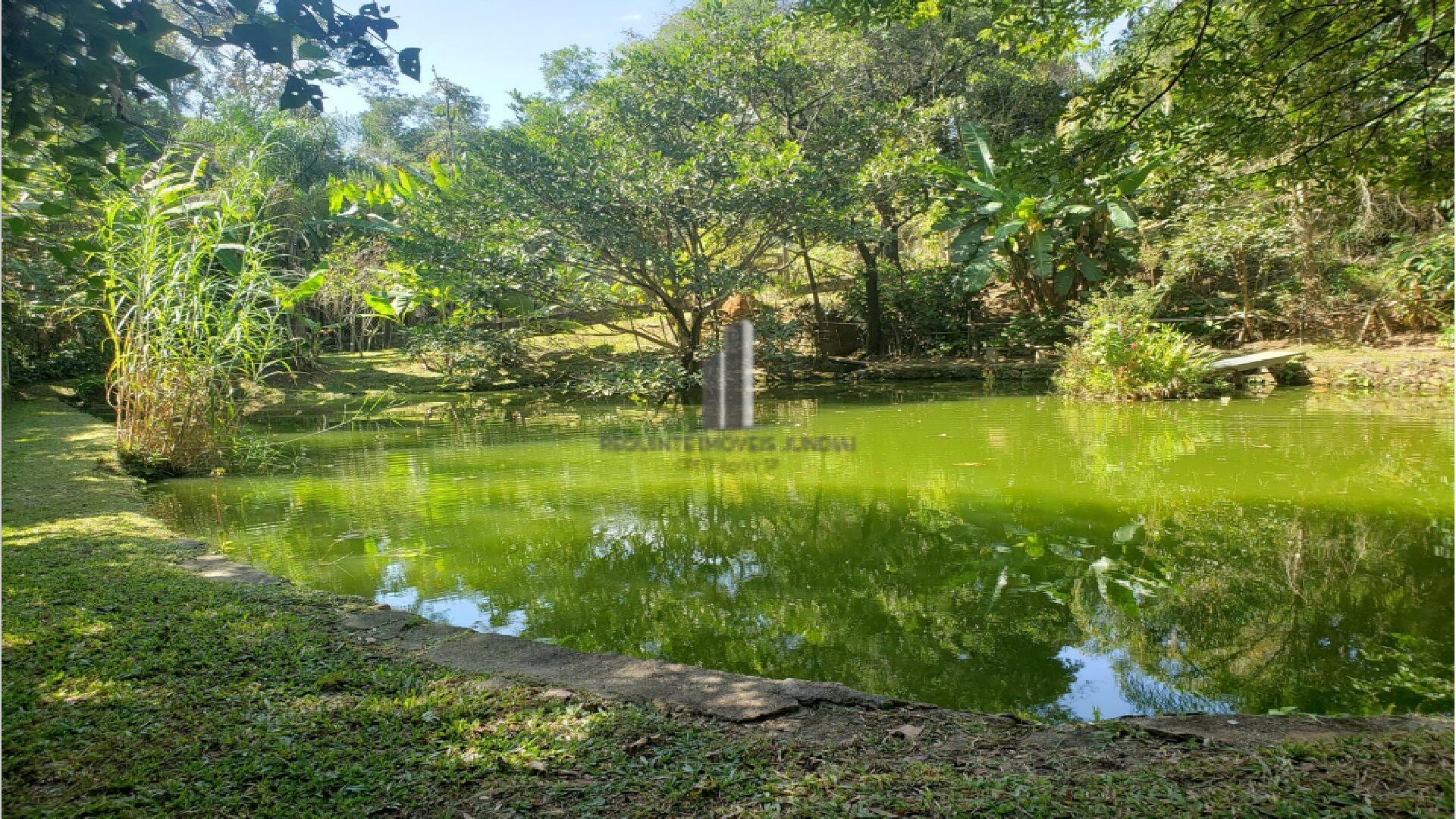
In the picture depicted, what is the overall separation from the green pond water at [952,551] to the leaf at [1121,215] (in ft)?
15.9

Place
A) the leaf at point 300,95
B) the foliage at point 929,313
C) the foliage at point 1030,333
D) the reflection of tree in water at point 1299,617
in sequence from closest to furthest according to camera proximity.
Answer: the leaf at point 300,95 → the reflection of tree in water at point 1299,617 → the foliage at point 1030,333 → the foliage at point 929,313

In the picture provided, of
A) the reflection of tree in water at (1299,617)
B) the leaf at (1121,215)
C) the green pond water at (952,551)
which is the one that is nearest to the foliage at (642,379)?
the green pond water at (952,551)

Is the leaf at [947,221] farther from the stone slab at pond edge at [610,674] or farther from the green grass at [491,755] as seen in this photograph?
the green grass at [491,755]

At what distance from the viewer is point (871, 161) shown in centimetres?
1098

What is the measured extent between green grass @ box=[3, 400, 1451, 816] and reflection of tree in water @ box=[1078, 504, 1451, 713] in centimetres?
61

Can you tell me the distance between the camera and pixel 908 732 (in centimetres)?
198

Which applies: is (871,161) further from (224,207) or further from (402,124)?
(402,124)

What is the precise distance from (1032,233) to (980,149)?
1626mm

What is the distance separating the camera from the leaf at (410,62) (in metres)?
1.96

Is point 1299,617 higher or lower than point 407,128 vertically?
lower

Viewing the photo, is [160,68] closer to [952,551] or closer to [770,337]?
[952,551]

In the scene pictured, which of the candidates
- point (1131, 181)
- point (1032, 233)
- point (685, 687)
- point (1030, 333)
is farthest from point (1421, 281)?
point (685, 687)

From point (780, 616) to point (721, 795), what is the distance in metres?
1.46

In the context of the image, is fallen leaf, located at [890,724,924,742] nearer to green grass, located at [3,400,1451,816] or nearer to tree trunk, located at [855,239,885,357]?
green grass, located at [3,400,1451,816]
